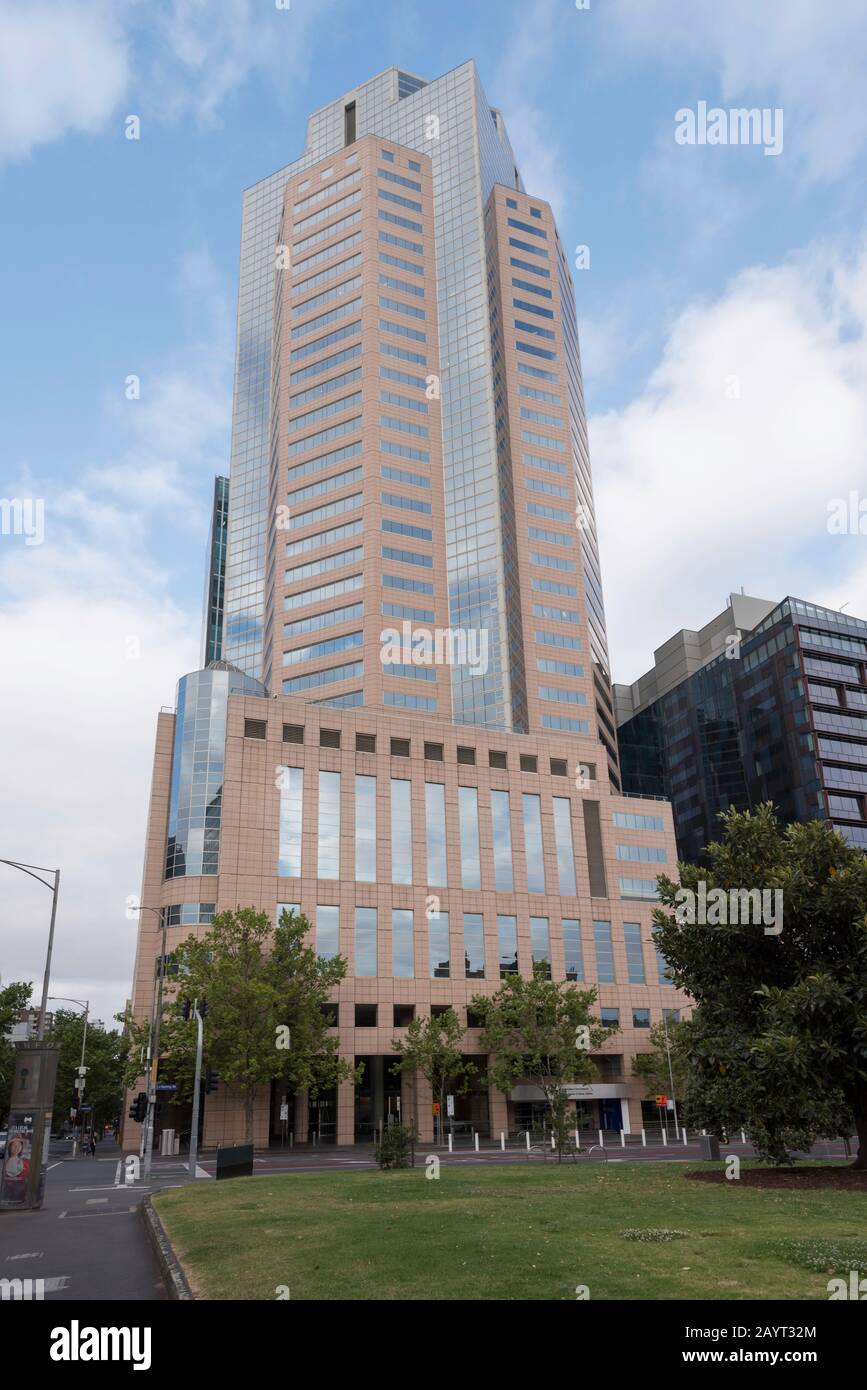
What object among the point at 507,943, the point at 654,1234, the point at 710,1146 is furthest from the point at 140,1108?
the point at 507,943

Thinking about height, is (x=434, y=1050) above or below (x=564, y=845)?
below

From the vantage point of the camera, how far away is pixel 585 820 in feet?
277

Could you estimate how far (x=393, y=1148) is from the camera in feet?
105

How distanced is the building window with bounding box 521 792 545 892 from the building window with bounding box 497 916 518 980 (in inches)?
138

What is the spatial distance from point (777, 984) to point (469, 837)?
49997 millimetres

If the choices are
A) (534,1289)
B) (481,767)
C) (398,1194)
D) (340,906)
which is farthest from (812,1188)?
(481,767)

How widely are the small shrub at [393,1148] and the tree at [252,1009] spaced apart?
22.0 metres

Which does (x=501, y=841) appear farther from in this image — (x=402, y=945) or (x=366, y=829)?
(x=402, y=945)

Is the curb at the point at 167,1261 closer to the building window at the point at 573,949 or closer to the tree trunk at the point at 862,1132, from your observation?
the tree trunk at the point at 862,1132

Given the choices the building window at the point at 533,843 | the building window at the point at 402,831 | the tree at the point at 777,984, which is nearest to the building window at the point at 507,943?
the building window at the point at 533,843

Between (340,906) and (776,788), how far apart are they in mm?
59390

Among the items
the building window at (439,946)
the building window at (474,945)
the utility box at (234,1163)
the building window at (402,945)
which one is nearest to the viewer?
the utility box at (234,1163)

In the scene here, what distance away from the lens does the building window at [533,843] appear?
77812mm

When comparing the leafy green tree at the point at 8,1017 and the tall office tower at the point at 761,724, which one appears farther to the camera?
the tall office tower at the point at 761,724
